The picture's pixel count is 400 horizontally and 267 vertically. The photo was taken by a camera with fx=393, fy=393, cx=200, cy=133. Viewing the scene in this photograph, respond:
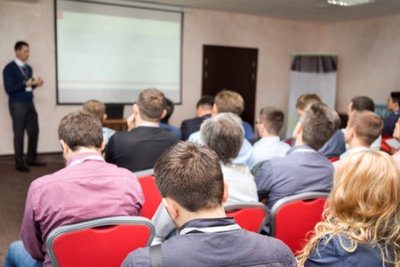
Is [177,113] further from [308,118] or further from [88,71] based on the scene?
[308,118]

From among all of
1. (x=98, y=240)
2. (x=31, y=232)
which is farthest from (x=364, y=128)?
(x=31, y=232)

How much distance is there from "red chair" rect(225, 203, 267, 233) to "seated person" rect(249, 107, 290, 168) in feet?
3.65

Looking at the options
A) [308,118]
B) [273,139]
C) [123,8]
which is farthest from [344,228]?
[123,8]

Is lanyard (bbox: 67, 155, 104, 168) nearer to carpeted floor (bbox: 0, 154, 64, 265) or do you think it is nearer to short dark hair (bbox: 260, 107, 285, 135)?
carpeted floor (bbox: 0, 154, 64, 265)

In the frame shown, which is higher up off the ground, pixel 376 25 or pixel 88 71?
pixel 376 25

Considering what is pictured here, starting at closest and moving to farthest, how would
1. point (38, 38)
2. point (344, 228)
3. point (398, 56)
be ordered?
point (344, 228), point (38, 38), point (398, 56)

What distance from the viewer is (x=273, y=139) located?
3.01 metres

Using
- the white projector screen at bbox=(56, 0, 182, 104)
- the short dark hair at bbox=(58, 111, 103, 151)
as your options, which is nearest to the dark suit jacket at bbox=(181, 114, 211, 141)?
the short dark hair at bbox=(58, 111, 103, 151)

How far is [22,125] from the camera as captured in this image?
17.2ft

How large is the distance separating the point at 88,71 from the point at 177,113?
179cm

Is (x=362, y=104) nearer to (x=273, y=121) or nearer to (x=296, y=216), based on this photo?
(x=273, y=121)

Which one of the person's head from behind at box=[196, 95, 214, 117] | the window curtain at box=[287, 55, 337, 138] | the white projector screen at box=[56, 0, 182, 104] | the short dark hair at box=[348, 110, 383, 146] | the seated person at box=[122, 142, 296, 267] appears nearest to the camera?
the seated person at box=[122, 142, 296, 267]

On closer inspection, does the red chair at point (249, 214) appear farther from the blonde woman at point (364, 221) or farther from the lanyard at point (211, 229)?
the lanyard at point (211, 229)

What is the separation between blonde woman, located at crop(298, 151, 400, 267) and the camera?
119 centimetres
